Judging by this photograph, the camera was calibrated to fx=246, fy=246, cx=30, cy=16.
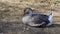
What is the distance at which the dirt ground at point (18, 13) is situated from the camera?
22.3 feet

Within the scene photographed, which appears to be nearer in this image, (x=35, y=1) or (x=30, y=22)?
(x=30, y=22)

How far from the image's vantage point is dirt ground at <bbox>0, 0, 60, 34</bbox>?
22.3 feet

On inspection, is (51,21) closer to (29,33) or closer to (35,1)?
(29,33)

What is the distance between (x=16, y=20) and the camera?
7.54 m

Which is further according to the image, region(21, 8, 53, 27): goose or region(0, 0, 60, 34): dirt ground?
region(21, 8, 53, 27): goose

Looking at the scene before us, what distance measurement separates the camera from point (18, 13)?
8203 mm

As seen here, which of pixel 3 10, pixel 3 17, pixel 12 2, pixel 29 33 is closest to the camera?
pixel 29 33

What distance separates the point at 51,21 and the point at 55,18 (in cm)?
55

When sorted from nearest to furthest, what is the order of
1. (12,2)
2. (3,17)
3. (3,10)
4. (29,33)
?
1. (29,33)
2. (3,17)
3. (3,10)
4. (12,2)

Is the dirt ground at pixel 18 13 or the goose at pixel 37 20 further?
the goose at pixel 37 20

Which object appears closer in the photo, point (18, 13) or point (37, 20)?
point (37, 20)

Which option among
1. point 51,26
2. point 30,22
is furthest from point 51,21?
point 30,22

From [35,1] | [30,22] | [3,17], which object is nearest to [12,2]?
[35,1]

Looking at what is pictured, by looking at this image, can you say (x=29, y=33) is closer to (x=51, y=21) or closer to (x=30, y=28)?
(x=30, y=28)
